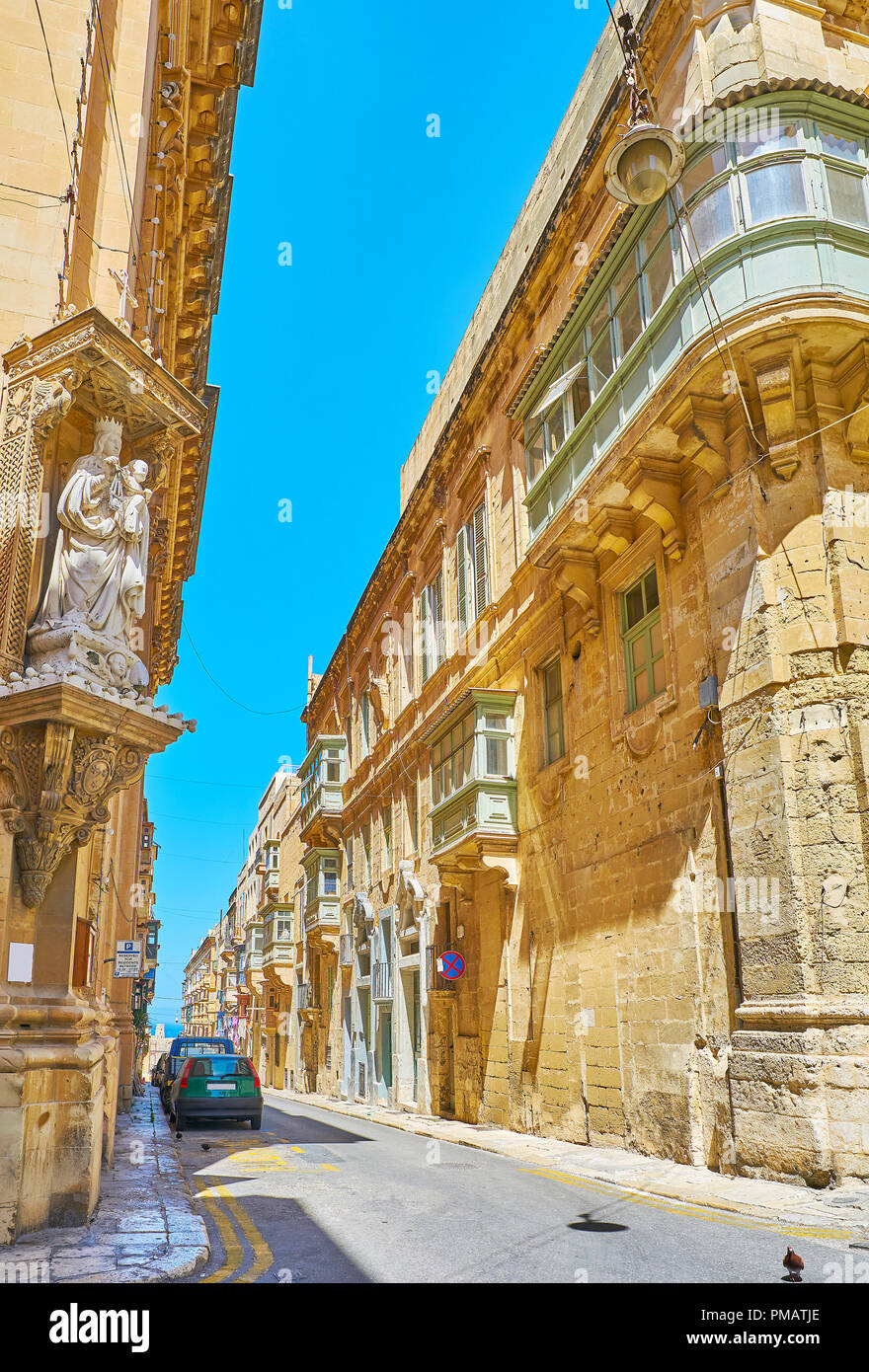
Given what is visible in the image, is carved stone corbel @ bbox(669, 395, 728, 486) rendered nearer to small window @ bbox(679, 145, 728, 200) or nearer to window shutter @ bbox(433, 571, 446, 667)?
small window @ bbox(679, 145, 728, 200)

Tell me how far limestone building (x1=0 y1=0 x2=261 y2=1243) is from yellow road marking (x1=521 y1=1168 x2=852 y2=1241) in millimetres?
4595

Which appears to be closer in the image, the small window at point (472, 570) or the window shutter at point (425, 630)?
the small window at point (472, 570)

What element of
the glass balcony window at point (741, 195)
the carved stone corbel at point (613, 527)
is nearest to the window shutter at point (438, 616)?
the carved stone corbel at point (613, 527)

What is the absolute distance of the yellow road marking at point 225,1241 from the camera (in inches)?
244

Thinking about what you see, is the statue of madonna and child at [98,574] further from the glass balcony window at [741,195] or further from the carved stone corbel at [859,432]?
the carved stone corbel at [859,432]

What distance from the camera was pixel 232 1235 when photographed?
7.53m

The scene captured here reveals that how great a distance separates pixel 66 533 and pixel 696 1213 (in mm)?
7332

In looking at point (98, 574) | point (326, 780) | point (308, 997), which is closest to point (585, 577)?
point (98, 574)

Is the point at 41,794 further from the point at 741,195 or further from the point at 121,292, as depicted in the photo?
the point at 741,195

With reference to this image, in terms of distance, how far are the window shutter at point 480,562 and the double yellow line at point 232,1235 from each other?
13576 mm

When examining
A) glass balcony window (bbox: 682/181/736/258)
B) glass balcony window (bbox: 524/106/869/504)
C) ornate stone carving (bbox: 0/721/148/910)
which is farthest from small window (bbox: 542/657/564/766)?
ornate stone carving (bbox: 0/721/148/910)
